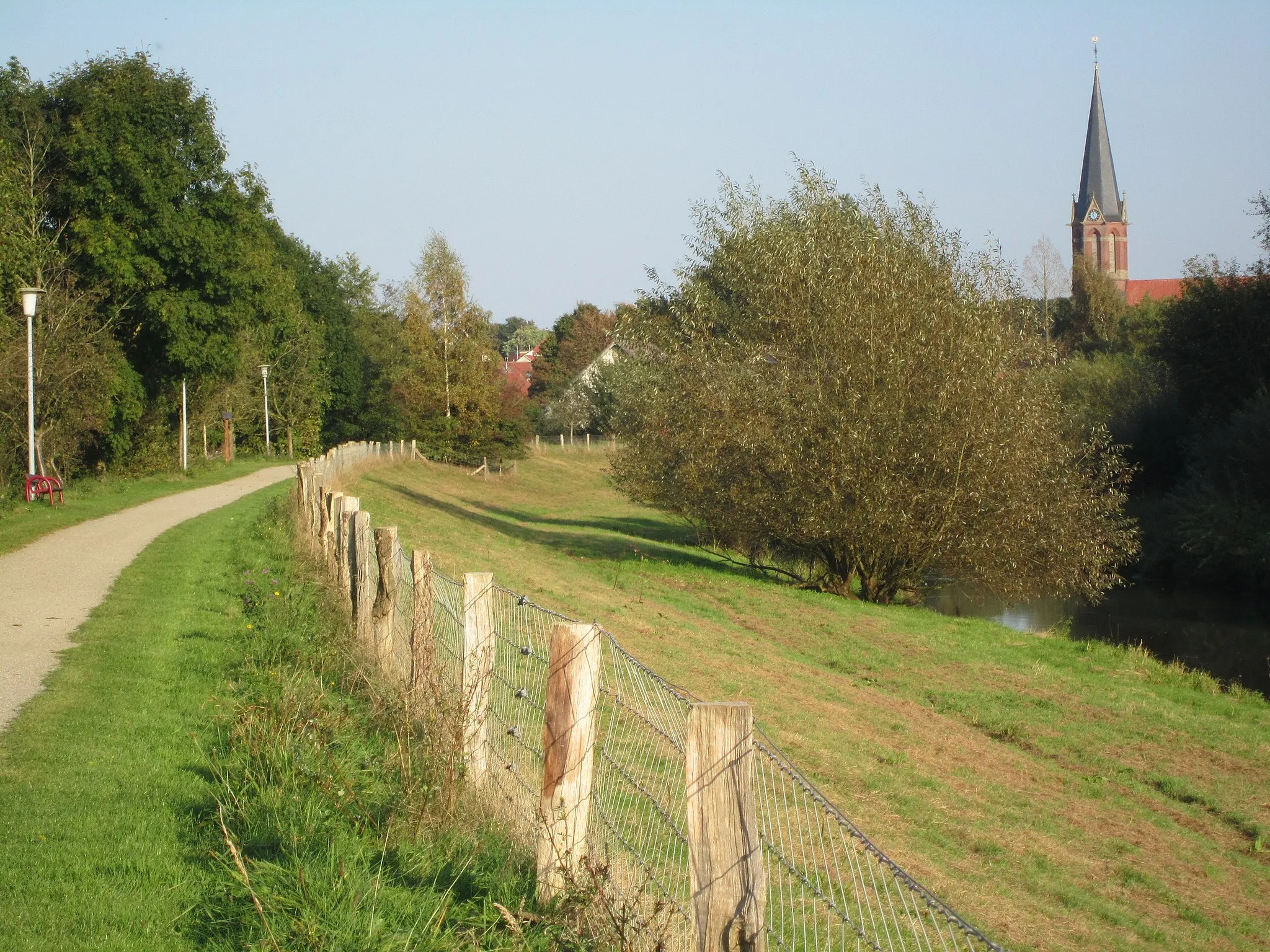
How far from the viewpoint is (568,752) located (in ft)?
14.5

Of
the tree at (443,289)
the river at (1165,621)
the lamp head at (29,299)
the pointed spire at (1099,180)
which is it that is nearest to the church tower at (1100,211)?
the pointed spire at (1099,180)

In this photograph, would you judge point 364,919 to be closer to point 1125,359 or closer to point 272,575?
point 272,575

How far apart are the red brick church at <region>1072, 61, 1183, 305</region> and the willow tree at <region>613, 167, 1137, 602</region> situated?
9185 centimetres

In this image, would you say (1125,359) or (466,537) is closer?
(466,537)

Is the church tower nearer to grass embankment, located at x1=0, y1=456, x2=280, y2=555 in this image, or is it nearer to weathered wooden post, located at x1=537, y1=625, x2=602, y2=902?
grass embankment, located at x1=0, y1=456, x2=280, y2=555

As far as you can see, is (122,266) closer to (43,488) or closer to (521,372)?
(43,488)

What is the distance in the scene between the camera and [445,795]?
544 cm

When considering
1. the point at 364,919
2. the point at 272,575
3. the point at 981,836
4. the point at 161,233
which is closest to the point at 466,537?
the point at 272,575

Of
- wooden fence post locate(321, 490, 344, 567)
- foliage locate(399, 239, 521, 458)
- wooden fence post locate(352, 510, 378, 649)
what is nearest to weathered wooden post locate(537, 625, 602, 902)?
wooden fence post locate(352, 510, 378, 649)

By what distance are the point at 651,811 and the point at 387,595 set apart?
2673mm

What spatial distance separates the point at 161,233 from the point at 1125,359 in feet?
111

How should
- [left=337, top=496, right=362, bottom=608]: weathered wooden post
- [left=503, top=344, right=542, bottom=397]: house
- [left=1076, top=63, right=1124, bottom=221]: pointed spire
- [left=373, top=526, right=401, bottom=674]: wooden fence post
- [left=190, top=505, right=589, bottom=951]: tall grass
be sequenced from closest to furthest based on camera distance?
[left=190, top=505, right=589, bottom=951]: tall grass < [left=373, top=526, right=401, bottom=674]: wooden fence post < [left=337, top=496, right=362, bottom=608]: weathered wooden post < [left=503, top=344, right=542, bottom=397]: house < [left=1076, top=63, right=1124, bottom=221]: pointed spire

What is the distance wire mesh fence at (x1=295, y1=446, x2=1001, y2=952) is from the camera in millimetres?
3965

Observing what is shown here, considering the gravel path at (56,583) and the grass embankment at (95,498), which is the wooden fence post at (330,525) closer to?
the gravel path at (56,583)
